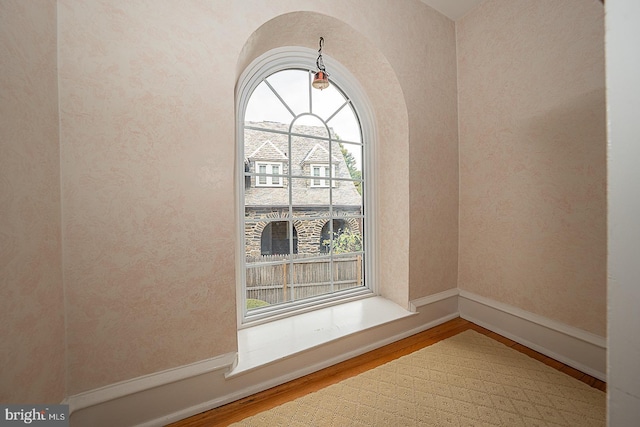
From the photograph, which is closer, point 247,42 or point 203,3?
point 203,3

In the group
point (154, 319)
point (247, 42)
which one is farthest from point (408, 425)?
point (247, 42)

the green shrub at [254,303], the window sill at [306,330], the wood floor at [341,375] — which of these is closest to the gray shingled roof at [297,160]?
the green shrub at [254,303]

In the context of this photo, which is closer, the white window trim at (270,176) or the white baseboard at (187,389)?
the white baseboard at (187,389)

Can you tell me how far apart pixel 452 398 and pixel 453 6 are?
2644 millimetres

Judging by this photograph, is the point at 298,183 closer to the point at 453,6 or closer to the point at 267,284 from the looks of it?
the point at 267,284

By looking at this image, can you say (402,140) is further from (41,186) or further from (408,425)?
(41,186)

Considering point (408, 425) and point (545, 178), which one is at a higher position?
point (545, 178)

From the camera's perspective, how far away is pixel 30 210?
79 centimetres

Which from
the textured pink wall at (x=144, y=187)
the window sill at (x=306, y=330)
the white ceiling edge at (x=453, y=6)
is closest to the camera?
the textured pink wall at (x=144, y=187)

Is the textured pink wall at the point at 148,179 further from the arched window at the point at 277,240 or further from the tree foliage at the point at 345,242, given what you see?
the tree foliage at the point at 345,242

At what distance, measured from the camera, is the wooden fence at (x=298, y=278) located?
169cm

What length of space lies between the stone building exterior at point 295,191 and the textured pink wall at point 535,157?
3.41 ft

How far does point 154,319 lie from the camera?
1070 millimetres

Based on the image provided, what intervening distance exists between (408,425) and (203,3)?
218cm
